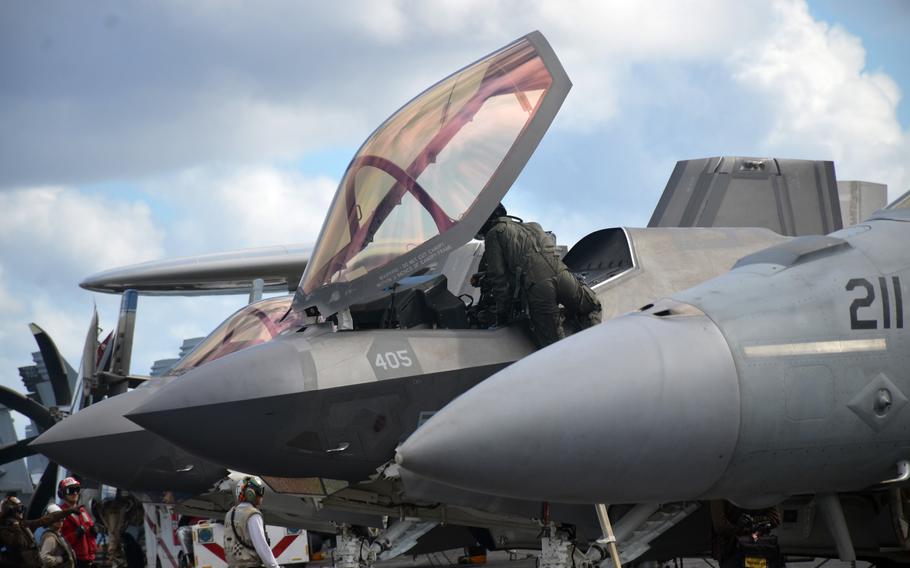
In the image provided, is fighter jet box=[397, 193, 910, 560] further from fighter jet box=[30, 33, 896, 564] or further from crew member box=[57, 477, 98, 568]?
crew member box=[57, 477, 98, 568]

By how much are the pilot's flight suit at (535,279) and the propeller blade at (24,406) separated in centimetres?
1140

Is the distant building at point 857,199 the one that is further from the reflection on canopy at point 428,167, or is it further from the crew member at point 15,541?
the crew member at point 15,541

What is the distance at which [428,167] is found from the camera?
8.48 meters

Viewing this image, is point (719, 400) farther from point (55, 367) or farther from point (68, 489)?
point (55, 367)

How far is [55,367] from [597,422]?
1576 centimetres

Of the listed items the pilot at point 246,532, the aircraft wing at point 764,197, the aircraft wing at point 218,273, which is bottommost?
the pilot at point 246,532

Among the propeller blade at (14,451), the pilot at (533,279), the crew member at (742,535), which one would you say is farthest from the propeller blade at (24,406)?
the crew member at (742,535)

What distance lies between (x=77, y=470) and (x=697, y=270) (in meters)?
5.59

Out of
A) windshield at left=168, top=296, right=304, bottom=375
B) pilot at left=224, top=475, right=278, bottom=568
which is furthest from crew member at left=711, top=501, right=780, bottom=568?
windshield at left=168, top=296, right=304, bottom=375

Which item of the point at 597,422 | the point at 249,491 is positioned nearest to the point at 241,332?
the point at 249,491

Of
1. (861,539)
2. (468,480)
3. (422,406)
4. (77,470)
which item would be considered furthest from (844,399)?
(77,470)

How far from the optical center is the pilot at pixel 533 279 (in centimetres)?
842

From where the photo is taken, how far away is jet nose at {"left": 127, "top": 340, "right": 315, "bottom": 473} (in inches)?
303

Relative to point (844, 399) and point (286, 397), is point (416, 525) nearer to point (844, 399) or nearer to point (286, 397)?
point (286, 397)
